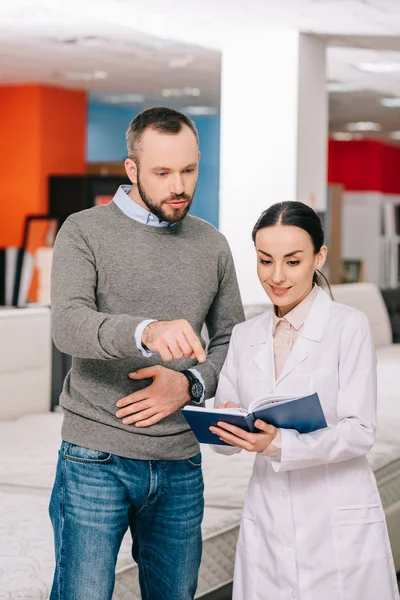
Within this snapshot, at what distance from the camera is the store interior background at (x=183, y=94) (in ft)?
20.4

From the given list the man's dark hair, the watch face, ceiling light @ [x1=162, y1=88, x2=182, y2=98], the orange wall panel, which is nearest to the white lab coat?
the watch face

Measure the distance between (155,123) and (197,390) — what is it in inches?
20.8

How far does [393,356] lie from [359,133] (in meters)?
9.29

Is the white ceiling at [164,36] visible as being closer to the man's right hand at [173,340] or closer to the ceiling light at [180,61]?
the ceiling light at [180,61]

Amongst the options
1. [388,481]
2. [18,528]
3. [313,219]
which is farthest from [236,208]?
[313,219]

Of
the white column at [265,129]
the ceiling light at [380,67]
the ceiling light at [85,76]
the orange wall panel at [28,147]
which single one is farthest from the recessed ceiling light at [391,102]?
the white column at [265,129]

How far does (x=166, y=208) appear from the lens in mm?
1851

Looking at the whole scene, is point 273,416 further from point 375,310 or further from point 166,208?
point 375,310

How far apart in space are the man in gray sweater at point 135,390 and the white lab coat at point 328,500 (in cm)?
16

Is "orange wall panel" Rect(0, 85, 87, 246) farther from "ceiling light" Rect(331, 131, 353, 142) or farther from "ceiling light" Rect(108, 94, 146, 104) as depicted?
"ceiling light" Rect(331, 131, 353, 142)

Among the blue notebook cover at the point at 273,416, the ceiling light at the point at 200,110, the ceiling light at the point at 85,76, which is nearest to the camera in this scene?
the blue notebook cover at the point at 273,416

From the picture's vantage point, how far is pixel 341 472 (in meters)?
1.90

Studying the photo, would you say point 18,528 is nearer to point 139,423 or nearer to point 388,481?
point 139,423

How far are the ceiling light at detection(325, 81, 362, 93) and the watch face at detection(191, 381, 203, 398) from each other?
26.3ft
